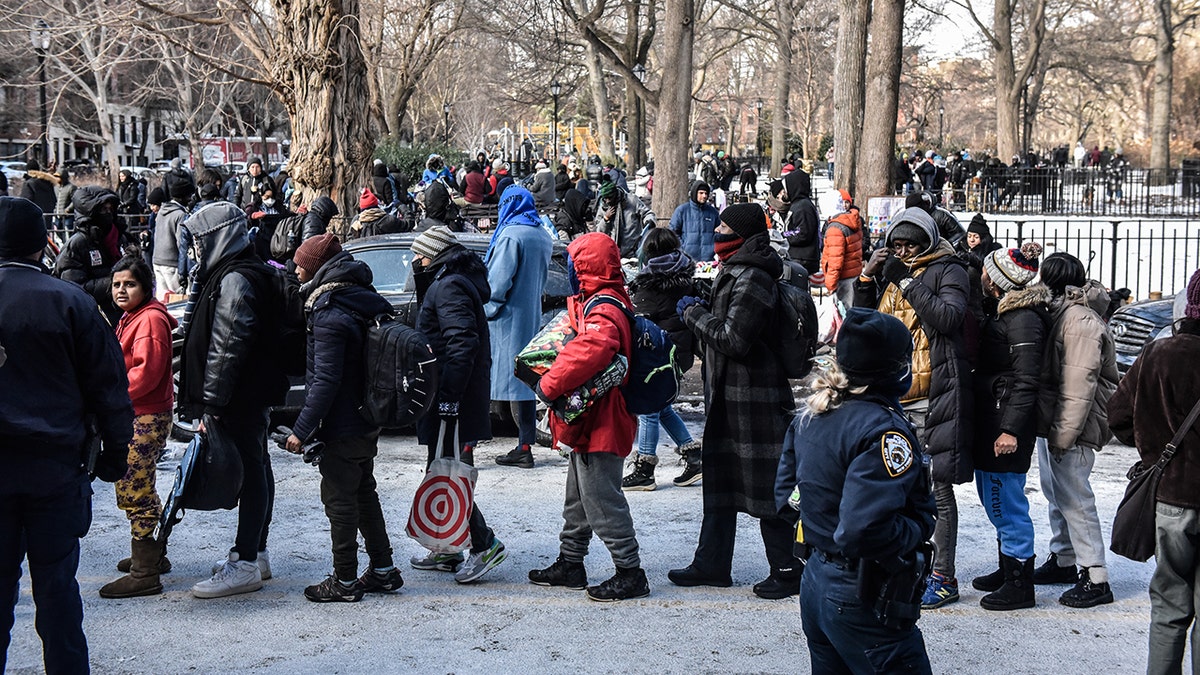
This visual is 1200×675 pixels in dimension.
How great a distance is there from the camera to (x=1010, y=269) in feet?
19.6

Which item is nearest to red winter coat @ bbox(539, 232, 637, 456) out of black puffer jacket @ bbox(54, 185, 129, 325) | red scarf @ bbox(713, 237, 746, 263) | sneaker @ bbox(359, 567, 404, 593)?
Result: red scarf @ bbox(713, 237, 746, 263)

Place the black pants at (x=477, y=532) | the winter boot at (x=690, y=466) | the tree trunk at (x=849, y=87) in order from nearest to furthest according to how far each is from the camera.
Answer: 1. the black pants at (x=477, y=532)
2. the winter boot at (x=690, y=466)
3. the tree trunk at (x=849, y=87)

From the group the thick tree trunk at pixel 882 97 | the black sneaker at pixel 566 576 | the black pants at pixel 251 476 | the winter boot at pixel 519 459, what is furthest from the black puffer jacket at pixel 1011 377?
the thick tree trunk at pixel 882 97

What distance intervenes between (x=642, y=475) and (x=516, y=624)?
2776mm

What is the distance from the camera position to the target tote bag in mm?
6051

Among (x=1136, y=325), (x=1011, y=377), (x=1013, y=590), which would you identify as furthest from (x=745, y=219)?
(x=1136, y=325)

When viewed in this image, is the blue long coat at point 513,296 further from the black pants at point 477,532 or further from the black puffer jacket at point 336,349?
the black puffer jacket at point 336,349

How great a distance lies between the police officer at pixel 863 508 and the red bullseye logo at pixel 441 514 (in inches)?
97.7

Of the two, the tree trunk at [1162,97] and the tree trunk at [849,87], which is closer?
the tree trunk at [849,87]

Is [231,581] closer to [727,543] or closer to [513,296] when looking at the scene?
[727,543]

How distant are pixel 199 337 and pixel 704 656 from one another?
2794 mm

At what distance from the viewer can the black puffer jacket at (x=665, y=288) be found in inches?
328

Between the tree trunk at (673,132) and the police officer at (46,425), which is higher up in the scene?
the tree trunk at (673,132)

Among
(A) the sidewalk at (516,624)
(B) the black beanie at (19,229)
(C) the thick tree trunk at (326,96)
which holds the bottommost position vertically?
(A) the sidewalk at (516,624)
